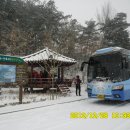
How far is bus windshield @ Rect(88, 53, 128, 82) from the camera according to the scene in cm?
1398

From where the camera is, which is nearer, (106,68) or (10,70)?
(106,68)

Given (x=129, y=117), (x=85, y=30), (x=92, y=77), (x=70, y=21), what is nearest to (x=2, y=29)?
(x=70, y=21)

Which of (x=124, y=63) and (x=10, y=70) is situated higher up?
(x=124, y=63)

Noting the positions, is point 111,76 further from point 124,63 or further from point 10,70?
point 10,70

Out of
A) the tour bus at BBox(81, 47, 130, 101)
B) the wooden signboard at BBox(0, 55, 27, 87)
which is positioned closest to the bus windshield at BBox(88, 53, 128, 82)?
the tour bus at BBox(81, 47, 130, 101)

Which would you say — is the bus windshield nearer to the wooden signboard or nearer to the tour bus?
the tour bus

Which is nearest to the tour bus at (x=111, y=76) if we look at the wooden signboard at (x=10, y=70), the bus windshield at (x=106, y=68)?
the bus windshield at (x=106, y=68)

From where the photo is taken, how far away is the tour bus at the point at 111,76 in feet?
45.3

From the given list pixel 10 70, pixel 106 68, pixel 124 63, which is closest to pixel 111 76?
pixel 106 68

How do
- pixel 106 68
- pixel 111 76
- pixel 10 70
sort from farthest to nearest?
pixel 10 70 < pixel 106 68 < pixel 111 76

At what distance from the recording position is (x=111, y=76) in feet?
46.5

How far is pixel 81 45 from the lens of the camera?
4975 centimetres

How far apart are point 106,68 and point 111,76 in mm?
657

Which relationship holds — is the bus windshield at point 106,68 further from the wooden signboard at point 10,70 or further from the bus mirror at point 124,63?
the wooden signboard at point 10,70
